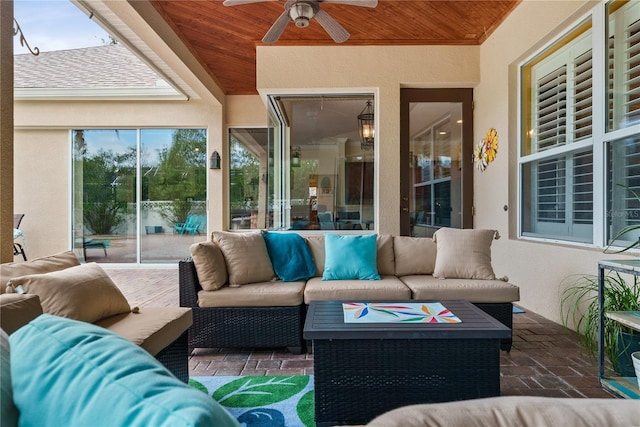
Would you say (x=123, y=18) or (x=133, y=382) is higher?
(x=123, y=18)

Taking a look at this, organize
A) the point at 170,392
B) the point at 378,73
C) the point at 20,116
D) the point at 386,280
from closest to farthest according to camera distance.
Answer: the point at 170,392 < the point at 386,280 < the point at 378,73 < the point at 20,116

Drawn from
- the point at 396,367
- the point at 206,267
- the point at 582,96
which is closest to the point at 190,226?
the point at 206,267

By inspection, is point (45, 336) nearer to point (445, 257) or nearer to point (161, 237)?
point (445, 257)

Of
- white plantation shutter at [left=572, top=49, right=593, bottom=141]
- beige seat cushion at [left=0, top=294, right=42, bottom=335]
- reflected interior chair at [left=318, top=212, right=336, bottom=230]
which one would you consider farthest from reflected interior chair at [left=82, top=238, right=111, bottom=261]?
white plantation shutter at [left=572, top=49, right=593, bottom=141]

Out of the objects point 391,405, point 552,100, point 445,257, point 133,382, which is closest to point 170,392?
point 133,382

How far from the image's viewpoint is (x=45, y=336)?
0.66 metres

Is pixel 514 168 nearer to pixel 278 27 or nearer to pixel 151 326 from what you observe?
pixel 278 27

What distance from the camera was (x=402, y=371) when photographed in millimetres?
1798

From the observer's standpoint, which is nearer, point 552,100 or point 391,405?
point 391,405

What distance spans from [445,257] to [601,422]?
2.51m

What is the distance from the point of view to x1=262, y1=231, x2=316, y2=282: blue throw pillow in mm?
3082

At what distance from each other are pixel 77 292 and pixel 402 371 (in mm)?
1679

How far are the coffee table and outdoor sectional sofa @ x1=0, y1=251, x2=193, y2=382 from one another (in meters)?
0.76

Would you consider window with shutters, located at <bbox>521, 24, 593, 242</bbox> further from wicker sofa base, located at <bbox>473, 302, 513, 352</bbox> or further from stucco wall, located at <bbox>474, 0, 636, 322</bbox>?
wicker sofa base, located at <bbox>473, 302, 513, 352</bbox>
